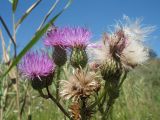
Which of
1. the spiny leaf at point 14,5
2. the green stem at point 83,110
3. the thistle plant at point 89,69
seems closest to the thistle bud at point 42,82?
the thistle plant at point 89,69

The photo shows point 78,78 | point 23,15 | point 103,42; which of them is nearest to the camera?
point 23,15

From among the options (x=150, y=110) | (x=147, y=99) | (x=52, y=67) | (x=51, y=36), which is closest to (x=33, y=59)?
(x=52, y=67)

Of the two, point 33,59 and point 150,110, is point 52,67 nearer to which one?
point 33,59

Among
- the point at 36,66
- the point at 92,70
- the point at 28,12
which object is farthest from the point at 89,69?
the point at 28,12

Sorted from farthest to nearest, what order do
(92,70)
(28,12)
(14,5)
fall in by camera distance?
(92,70) → (28,12) → (14,5)

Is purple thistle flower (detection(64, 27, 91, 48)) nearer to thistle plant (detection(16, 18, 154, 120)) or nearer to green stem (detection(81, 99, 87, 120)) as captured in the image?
thistle plant (detection(16, 18, 154, 120))

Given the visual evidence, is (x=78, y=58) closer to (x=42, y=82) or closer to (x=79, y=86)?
(x=42, y=82)

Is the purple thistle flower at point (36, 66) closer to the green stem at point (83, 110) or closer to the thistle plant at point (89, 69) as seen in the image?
the thistle plant at point (89, 69)
